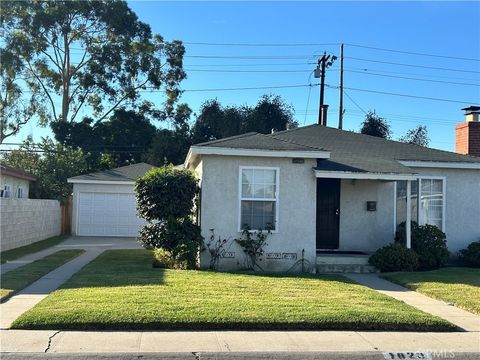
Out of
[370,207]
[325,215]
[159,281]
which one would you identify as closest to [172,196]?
[159,281]

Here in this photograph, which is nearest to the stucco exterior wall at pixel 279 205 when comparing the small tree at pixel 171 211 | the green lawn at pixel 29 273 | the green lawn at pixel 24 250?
the small tree at pixel 171 211

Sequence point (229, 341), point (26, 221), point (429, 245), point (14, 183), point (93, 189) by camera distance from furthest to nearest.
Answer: point (93, 189)
point (14, 183)
point (26, 221)
point (429, 245)
point (229, 341)

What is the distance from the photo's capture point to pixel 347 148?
16.6 meters

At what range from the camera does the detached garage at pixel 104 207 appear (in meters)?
25.1

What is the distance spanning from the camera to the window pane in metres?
13.0

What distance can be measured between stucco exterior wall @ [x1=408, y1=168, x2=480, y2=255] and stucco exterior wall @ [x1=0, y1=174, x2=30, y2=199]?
16.0 meters

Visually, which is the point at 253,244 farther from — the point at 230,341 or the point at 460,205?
the point at 460,205

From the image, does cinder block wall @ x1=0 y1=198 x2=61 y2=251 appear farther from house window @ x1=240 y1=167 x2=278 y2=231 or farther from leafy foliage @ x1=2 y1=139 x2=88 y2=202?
house window @ x1=240 y1=167 x2=278 y2=231

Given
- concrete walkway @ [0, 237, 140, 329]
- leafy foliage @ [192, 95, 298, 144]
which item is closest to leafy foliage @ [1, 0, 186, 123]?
leafy foliage @ [192, 95, 298, 144]

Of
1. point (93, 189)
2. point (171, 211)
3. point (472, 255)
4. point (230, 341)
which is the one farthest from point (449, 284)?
point (93, 189)

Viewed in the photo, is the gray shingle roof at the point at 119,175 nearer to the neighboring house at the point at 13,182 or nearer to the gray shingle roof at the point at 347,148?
the neighboring house at the point at 13,182

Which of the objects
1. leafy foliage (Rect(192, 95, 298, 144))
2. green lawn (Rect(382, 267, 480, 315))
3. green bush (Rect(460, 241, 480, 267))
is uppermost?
leafy foliage (Rect(192, 95, 298, 144))

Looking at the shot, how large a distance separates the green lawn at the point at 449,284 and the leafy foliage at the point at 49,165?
19.9 m

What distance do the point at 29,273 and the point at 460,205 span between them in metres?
11.8
